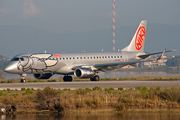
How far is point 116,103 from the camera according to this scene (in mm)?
18609

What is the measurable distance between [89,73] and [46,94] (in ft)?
67.7

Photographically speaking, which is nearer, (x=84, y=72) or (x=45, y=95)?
(x=45, y=95)

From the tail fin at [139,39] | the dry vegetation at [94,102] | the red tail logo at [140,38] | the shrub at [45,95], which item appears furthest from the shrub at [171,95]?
the red tail logo at [140,38]

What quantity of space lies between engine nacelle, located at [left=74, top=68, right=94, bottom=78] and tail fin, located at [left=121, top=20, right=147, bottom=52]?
11412 millimetres

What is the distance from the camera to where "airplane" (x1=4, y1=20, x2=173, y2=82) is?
38.6 m

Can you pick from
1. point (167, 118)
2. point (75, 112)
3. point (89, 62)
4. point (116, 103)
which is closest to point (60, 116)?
point (75, 112)

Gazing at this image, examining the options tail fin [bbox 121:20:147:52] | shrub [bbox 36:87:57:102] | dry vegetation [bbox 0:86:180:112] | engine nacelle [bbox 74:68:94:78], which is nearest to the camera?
dry vegetation [bbox 0:86:180:112]

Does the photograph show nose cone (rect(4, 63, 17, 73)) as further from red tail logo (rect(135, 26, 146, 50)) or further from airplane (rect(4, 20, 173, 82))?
red tail logo (rect(135, 26, 146, 50))

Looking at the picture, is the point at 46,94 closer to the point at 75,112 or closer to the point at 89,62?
the point at 75,112

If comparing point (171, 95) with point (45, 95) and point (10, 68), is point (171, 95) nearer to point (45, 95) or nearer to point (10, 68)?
point (45, 95)

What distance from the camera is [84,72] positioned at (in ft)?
131

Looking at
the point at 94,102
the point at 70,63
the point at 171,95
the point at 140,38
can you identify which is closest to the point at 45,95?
the point at 94,102

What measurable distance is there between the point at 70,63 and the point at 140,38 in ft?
48.4

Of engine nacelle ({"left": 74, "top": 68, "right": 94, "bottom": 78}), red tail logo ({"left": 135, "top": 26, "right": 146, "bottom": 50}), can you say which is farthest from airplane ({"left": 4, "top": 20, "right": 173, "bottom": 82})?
red tail logo ({"left": 135, "top": 26, "right": 146, "bottom": 50})
